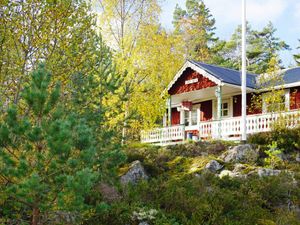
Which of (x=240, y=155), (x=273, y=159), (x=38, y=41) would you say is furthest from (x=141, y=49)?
(x=38, y=41)

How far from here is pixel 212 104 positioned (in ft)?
71.8

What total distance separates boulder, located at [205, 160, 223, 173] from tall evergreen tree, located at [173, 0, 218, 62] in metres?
20.7

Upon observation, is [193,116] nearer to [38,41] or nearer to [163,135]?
[163,135]

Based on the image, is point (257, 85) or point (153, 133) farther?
point (153, 133)

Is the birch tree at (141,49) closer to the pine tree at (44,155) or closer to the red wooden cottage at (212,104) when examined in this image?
the red wooden cottage at (212,104)

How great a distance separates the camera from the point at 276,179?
30.8 ft

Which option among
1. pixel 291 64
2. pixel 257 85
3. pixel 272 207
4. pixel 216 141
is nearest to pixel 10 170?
pixel 272 207

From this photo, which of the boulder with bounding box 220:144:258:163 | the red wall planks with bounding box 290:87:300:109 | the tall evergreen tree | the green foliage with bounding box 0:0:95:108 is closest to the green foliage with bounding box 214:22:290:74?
the tall evergreen tree

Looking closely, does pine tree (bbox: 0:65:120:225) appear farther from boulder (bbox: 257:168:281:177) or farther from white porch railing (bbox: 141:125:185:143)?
white porch railing (bbox: 141:125:185:143)

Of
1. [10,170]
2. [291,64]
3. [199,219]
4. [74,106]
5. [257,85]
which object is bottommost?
[199,219]

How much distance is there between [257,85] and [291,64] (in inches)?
832

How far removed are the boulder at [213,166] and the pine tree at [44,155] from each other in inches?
261

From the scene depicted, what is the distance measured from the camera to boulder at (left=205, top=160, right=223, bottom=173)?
37.4 feet

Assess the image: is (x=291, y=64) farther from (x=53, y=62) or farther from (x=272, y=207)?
(x=53, y=62)
